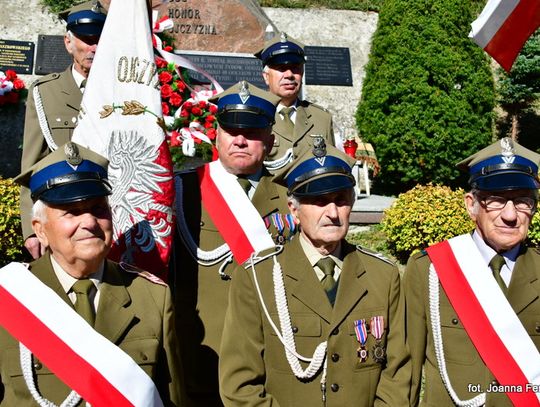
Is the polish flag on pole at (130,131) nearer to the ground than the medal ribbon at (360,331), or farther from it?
farther from it

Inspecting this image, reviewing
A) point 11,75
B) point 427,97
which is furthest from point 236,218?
point 11,75

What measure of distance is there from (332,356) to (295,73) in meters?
2.99

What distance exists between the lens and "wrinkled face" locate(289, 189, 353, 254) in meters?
3.17

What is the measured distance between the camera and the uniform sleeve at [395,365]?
3140 mm

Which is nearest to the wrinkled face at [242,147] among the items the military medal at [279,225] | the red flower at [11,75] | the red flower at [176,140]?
the military medal at [279,225]

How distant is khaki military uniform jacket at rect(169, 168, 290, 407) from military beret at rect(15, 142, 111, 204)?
3.77 feet

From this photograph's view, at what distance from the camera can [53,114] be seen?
450 cm

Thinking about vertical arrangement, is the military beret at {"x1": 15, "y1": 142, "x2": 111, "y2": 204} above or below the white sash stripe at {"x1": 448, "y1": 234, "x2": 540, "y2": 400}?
above

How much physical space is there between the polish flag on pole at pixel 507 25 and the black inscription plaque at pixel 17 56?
6940 millimetres

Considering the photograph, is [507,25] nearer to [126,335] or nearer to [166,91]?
[126,335]

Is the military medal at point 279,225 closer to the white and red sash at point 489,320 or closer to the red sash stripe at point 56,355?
the white and red sash at point 489,320

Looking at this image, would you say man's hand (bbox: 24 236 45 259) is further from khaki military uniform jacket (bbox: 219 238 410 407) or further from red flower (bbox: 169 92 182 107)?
red flower (bbox: 169 92 182 107)

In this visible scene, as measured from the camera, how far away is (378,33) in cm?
1071

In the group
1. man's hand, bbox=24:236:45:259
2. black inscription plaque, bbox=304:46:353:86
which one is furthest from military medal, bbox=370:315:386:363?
black inscription plaque, bbox=304:46:353:86
